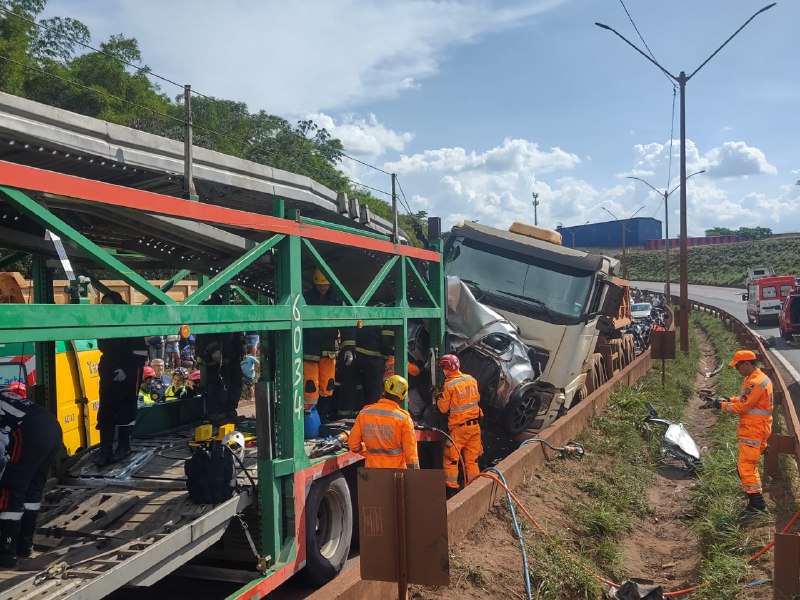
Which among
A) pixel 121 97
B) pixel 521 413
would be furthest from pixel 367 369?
pixel 121 97

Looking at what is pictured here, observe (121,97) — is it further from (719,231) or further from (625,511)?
(719,231)

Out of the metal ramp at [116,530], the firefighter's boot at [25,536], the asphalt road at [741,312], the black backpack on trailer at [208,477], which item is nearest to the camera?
the metal ramp at [116,530]

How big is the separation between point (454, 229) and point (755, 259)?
7328cm

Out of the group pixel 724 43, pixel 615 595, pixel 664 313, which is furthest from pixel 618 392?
pixel 664 313

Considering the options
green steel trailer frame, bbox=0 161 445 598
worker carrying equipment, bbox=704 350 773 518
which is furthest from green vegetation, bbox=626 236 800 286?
green steel trailer frame, bbox=0 161 445 598

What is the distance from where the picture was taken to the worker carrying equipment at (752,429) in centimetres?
709

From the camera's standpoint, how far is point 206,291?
423 centimetres

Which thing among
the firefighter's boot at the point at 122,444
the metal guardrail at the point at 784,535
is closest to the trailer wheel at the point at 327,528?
the firefighter's boot at the point at 122,444

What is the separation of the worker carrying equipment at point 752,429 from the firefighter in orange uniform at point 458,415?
8.93ft

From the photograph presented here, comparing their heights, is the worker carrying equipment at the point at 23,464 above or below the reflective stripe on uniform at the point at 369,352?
below

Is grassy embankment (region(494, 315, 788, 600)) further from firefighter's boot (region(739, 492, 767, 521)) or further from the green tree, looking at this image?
the green tree

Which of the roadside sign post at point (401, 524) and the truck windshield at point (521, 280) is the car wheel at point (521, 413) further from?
the roadside sign post at point (401, 524)

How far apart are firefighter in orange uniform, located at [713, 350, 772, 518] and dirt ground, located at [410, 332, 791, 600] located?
0.29 meters

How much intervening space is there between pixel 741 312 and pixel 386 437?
130 ft
